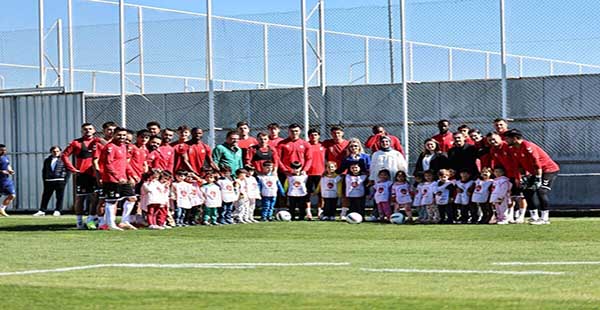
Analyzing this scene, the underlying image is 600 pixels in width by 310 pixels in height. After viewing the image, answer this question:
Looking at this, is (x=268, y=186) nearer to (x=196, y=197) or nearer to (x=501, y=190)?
(x=196, y=197)

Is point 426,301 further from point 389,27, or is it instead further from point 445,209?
point 389,27

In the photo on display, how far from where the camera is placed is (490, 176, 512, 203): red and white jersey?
2228 cm

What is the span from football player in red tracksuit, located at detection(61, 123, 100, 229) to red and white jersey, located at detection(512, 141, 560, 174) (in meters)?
7.18

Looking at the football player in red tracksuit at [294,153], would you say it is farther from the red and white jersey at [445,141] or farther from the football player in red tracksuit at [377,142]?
the red and white jersey at [445,141]

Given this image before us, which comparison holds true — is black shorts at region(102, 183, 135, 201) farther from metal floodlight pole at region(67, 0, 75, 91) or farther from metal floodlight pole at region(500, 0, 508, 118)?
metal floodlight pole at region(67, 0, 75, 91)

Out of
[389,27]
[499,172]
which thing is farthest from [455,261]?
[389,27]

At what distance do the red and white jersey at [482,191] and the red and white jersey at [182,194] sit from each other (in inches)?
197

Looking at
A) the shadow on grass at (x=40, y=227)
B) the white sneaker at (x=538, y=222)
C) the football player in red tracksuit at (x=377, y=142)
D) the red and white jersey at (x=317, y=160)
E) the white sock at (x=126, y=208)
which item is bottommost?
the shadow on grass at (x=40, y=227)

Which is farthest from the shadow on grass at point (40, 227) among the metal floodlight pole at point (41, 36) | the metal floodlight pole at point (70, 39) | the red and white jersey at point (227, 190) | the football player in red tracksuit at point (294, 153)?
the metal floodlight pole at point (70, 39)

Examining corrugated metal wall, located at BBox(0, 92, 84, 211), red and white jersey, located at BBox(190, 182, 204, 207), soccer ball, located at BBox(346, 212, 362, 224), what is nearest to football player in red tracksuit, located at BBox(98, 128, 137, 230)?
red and white jersey, located at BBox(190, 182, 204, 207)

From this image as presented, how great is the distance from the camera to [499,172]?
22297mm

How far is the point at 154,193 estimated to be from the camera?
22031 mm

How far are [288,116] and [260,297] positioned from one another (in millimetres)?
20017

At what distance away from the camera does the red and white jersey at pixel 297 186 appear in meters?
24.9
